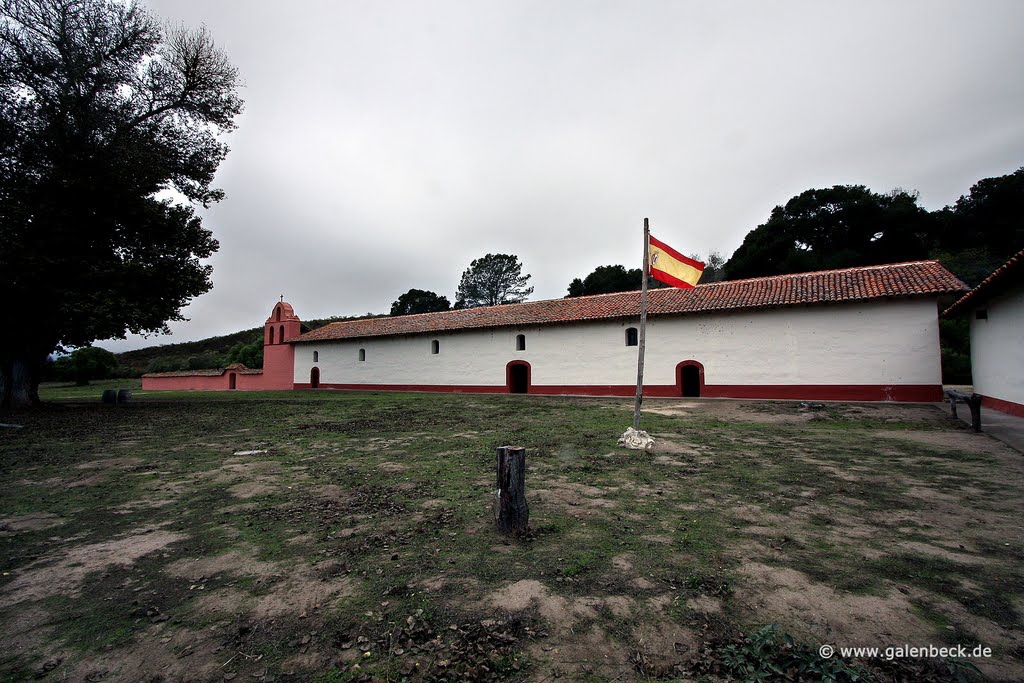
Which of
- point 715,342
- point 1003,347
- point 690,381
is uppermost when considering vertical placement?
point 715,342

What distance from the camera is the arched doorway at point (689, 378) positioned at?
58.8 ft

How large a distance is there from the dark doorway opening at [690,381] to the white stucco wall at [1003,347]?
817 centimetres

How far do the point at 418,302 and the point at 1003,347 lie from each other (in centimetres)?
5113

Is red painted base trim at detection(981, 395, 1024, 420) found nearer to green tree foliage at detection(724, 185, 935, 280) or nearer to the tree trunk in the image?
green tree foliage at detection(724, 185, 935, 280)

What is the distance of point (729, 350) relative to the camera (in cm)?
1719

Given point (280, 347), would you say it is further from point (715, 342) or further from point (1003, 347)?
point (1003, 347)

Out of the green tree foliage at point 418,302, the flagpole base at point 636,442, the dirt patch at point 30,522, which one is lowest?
the dirt patch at point 30,522

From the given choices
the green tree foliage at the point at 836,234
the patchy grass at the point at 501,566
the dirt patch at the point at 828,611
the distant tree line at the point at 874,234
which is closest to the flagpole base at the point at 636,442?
the patchy grass at the point at 501,566

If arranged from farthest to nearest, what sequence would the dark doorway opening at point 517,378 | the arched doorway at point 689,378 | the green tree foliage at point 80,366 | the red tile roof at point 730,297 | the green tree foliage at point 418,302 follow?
the green tree foliage at point 418,302, the green tree foliage at point 80,366, the dark doorway opening at point 517,378, the arched doorway at point 689,378, the red tile roof at point 730,297

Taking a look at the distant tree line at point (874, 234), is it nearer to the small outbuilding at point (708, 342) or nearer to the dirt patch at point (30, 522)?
the small outbuilding at point (708, 342)

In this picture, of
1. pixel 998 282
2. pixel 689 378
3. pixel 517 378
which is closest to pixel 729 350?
pixel 689 378

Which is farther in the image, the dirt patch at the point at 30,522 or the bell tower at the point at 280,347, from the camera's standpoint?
the bell tower at the point at 280,347

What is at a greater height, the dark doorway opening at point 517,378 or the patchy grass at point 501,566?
the dark doorway opening at point 517,378

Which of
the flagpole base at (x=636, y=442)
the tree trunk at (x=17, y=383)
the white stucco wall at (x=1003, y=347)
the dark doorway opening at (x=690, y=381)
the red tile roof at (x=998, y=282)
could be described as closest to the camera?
the flagpole base at (x=636, y=442)
